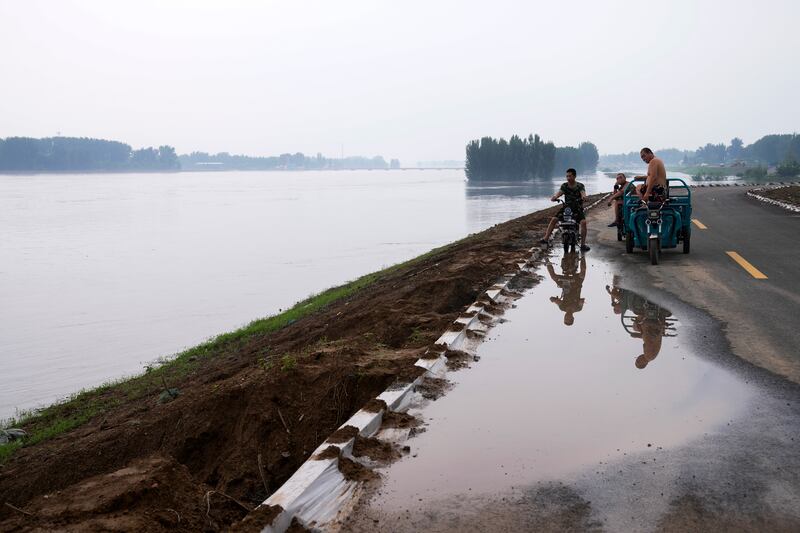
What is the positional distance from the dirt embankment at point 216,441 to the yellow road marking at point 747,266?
210 inches

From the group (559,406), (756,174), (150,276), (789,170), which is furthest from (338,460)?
(756,174)

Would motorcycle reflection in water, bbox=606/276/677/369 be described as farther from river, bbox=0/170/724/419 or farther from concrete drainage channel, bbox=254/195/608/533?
river, bbox=0/170/724/419

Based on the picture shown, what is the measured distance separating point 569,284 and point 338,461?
7.78m

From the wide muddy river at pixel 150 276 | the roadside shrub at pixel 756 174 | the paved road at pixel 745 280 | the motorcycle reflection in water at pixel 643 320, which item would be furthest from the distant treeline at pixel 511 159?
the motorcycle reflection in water at pixel 643 320

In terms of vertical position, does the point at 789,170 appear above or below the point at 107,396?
above

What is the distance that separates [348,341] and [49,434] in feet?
17.5

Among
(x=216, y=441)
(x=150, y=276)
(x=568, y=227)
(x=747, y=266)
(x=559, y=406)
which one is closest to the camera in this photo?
(x=559, y=406)

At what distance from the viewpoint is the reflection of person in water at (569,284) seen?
30.5ft

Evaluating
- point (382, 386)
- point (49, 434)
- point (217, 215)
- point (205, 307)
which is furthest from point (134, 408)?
point (217, 215)

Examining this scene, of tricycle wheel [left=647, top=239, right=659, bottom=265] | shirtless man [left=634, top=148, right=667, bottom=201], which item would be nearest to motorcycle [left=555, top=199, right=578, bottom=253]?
shirtless man [left=634, top=148, right=667, bottom=201]

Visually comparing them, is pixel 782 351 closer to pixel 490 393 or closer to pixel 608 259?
pixel 490 393

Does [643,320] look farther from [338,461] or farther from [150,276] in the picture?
[150,276]

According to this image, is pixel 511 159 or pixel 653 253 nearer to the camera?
pixel 653 253

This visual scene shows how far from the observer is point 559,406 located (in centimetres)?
547
